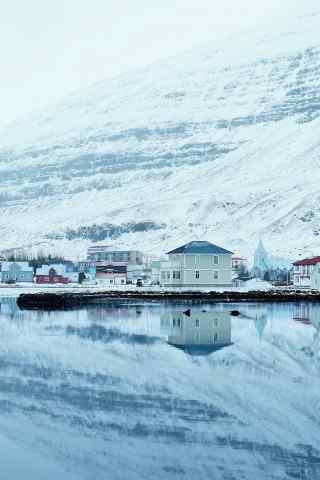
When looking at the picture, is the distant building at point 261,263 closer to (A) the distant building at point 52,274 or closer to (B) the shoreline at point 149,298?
(A) the distant building at point 52,274

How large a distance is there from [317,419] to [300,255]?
139721 millimetres

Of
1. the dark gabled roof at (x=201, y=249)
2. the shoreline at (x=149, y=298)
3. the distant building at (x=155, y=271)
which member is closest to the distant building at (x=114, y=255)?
the distant building at (x=155, y=271)

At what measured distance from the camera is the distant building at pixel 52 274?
409ft

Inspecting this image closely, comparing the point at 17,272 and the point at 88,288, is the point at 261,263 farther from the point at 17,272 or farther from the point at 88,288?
the point at 88,288

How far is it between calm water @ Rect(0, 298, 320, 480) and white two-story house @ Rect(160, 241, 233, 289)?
5289 cm

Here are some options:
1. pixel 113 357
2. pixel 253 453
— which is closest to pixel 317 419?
pixel 253 453

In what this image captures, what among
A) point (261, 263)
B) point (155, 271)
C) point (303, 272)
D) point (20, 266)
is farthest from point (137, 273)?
point (303, 272)

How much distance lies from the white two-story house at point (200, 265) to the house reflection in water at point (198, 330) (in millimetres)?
32311

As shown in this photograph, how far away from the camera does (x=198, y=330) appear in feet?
120

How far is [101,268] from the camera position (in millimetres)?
136125

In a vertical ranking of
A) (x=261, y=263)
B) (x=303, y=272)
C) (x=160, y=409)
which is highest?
(x=261, y=263)

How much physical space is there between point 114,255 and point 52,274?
153 feet

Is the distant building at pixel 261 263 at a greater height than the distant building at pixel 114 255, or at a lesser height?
lesser

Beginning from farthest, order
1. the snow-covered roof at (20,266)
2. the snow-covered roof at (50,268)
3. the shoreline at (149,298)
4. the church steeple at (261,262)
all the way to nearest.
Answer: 1. the church steeple at (261,262)
2. the snow-covered roof at (20,266)
3. the snow-covered roof at (50,268)
4. the shoreline at (149,298)
